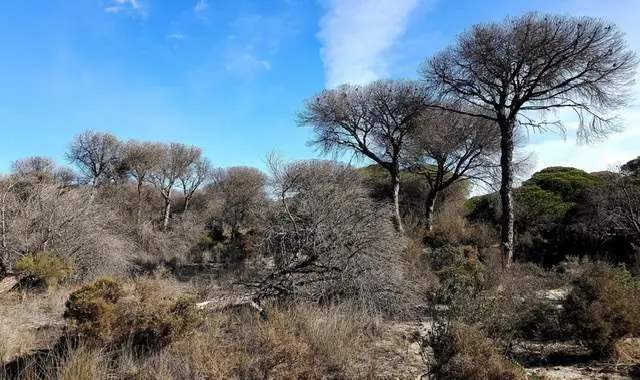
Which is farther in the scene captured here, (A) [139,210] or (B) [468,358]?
(A) [139,210]

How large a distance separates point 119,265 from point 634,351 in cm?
1312

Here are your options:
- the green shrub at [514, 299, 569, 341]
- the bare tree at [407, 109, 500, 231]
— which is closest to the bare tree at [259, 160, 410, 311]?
the green shrub at [514, 299, 569, 341]

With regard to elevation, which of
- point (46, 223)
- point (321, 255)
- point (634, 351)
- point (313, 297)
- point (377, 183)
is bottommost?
point (634, 351)

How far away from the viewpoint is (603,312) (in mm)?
5988

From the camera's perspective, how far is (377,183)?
28.3 metres

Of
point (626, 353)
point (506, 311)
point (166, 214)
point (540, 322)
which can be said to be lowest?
point (626, 353)

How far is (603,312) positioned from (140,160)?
31584 mm

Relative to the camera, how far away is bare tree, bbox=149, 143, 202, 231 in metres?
33.5

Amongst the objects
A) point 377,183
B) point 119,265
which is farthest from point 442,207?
point 119,265

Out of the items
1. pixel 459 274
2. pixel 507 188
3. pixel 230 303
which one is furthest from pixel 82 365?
pixel 507 188

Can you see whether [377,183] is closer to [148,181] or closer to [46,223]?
[148,181]

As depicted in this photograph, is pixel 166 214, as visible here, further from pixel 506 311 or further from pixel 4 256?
pixel 506 311

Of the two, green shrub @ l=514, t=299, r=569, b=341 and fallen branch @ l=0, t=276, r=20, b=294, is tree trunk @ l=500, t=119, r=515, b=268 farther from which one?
fallen branch @ l=0, t=276, r=20, b=294

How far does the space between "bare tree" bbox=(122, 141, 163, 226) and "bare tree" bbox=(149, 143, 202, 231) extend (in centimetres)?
28
